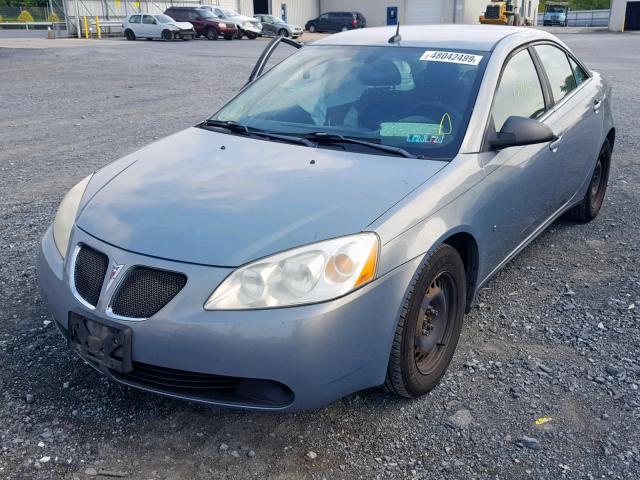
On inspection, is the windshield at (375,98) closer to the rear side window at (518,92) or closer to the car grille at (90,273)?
the rear side window at (518,92)

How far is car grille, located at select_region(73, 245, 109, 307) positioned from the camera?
274cm

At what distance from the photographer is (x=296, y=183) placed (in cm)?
308

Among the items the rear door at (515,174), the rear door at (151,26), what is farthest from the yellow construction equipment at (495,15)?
the rear door at (515,174)

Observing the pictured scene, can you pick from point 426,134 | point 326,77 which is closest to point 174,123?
point 326,77

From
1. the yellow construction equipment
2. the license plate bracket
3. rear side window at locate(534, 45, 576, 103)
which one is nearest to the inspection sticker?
rear side window at locate(534, 45, 576, 103)

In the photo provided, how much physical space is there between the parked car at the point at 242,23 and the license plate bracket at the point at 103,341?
35073 millimetres

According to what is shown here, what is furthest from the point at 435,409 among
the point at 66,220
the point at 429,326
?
the point at 66,220

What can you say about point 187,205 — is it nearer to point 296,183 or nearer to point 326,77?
point 296,183

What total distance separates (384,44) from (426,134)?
932 mm

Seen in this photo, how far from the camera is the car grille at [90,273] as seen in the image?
2740 mm

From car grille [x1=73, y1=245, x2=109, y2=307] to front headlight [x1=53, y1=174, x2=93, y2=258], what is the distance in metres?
0.14

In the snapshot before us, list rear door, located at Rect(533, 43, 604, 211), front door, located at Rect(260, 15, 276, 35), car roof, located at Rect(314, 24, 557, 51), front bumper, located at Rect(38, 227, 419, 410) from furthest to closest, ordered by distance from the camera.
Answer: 1. front door, located at Rect(260, 15, 276, 35)
2. rear door, located at Rect(533, 43, 604, 211)
3. car roof, located at Rect(314, 24, 557, 51)
4. front bumper, located at Rect(38, 227, 419, 410)

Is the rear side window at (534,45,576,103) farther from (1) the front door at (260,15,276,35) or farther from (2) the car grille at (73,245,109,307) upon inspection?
(1) the front door at (260,15,276,35)

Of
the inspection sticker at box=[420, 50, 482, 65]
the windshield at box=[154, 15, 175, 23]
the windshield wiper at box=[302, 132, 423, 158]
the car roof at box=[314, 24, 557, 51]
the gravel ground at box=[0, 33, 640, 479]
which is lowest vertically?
the gravel ground at box=[0, 33, 640, 479]
